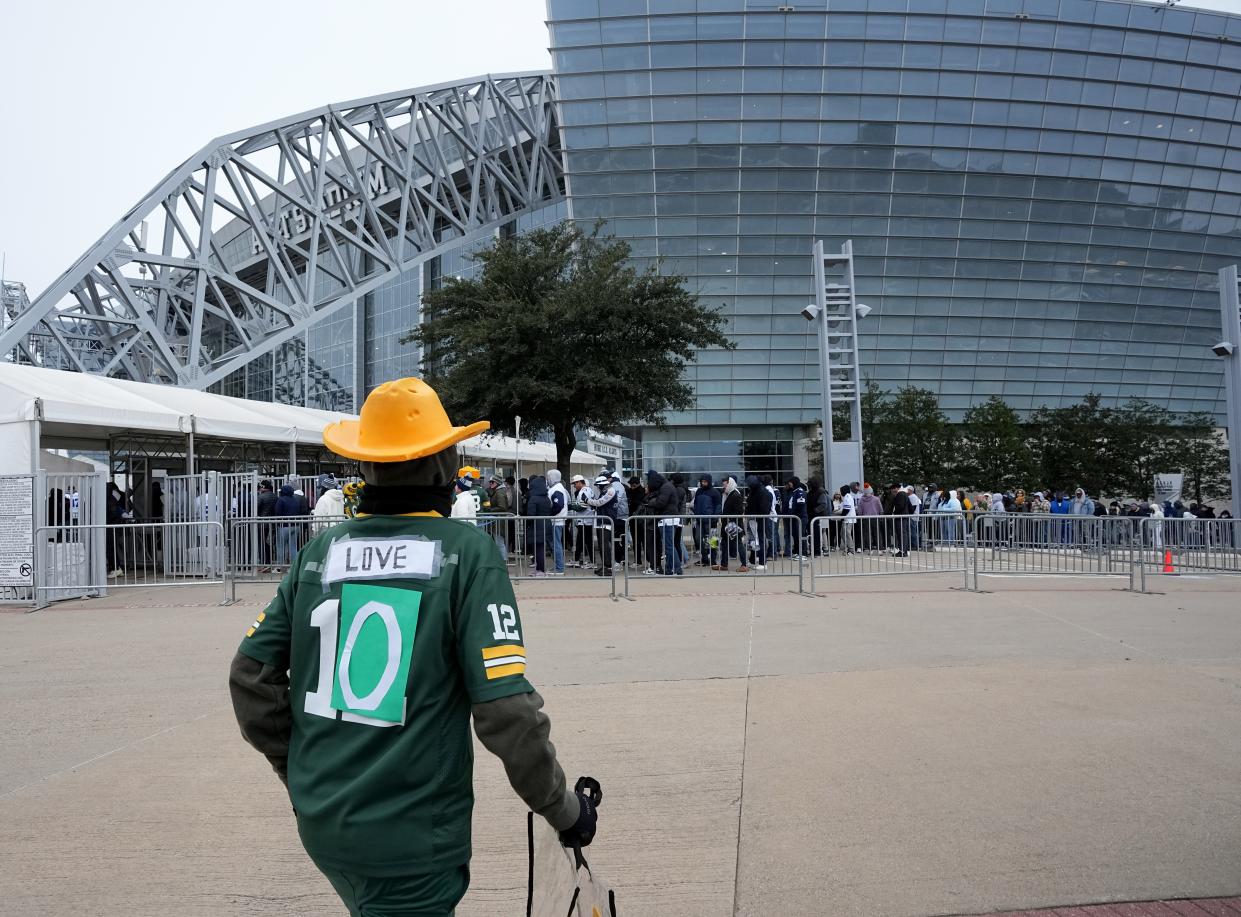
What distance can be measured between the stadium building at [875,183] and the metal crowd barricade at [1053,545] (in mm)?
27571

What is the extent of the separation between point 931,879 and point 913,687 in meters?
3.14

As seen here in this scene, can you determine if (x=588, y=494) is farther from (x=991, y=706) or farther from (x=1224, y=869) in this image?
(x=1224, y=869)

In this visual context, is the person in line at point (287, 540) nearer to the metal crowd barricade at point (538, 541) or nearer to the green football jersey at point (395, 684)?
the metal crowd barricade at point (538, 541)

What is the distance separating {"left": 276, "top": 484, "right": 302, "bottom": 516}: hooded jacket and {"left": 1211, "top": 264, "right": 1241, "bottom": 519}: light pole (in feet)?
69.7

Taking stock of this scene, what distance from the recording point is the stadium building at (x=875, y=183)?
39.6 m

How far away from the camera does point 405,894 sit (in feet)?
6.39

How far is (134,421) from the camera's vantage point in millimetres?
14805

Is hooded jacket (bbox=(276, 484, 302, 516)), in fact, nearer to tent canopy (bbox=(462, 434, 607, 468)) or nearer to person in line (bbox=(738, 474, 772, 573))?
tent canopy (bbox=(462, 434, 607, 468))

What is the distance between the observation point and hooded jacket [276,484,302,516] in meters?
15.5

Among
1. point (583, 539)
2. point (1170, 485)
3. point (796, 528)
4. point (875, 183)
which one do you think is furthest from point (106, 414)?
point (875, 183)

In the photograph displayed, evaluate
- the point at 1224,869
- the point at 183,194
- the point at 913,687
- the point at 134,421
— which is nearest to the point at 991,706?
the point at 913,687

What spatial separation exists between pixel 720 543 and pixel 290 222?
36899 millimetres

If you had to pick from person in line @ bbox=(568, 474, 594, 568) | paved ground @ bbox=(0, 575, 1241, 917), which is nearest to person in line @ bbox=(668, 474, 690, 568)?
person in line @ bbox=(568, 474, 594, 568)

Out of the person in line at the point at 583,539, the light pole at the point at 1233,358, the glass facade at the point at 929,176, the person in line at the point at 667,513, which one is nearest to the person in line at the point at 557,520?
the person in line at the point at 583,539
